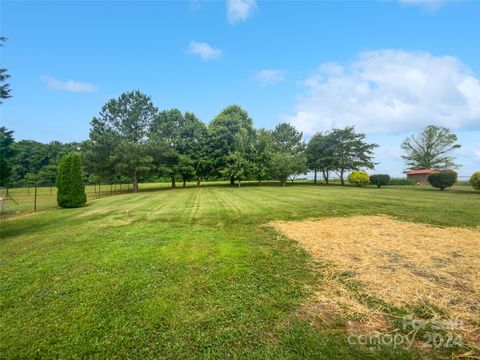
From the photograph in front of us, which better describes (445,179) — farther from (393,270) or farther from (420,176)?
(393,270)

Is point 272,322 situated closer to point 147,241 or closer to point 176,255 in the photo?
point 176,255

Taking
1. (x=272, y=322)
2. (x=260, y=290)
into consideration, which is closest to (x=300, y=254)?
(x=260, y=290)

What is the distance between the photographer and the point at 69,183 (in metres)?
12.1

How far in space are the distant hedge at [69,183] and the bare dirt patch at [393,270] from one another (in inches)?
451

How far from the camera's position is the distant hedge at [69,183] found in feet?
39.3

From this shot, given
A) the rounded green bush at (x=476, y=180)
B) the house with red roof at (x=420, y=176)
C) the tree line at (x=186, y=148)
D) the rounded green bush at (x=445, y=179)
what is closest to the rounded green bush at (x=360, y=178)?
the tree line at (x=186, y=148)

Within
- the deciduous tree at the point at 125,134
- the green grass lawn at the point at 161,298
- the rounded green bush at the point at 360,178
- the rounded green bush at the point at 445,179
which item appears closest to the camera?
the green grass lawn at the point at 161,298

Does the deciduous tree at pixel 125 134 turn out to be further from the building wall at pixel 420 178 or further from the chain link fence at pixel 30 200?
the building wall at pixel 420 178

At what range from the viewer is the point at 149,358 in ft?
6.74

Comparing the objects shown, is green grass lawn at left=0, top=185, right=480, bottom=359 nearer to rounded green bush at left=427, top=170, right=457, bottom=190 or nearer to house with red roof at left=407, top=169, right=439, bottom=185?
rounded green bush at left=427, top=170, right=457, bottom=190

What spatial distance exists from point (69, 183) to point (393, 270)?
14463 mm

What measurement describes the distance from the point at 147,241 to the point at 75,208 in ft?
29.4

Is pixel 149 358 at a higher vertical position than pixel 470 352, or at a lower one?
lower

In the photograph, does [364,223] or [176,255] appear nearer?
[176,255]
